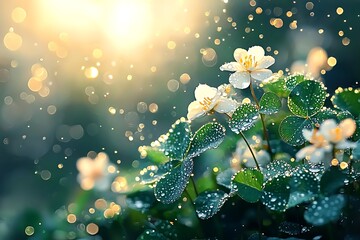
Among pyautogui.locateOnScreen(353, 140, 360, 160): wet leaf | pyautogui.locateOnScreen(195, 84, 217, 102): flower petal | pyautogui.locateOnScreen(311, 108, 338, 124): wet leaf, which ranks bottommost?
pyautogui.locateOnScreen(353, 140, 360, 160): wet leaf

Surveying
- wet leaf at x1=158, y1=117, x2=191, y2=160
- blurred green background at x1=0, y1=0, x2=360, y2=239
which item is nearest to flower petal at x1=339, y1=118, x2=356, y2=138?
wet leaf at x1=158, y1=117, x2=191, y2=160

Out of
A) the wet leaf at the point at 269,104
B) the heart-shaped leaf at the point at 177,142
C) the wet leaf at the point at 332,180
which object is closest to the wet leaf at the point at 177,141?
the heart-shaped leaf at the point at 177,142

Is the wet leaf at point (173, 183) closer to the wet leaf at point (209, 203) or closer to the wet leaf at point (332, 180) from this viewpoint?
the wet leaf at point (209, 203)

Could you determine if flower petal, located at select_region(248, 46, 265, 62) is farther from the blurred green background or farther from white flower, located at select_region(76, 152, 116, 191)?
the blurred green background

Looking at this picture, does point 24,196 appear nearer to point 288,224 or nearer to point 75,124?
point 75,124

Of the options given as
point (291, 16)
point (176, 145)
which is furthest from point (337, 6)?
point (176, 145)

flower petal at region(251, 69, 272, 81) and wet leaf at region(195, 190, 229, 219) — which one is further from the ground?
flower petal at region(251, 69, 272, 81)
